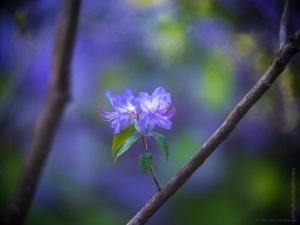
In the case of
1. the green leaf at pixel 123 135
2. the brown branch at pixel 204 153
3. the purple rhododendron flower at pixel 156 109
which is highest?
the purple rhododendron flower at pixel 156 109

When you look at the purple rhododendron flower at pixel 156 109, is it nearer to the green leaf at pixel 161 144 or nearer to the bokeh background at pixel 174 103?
the green leaf at pixel 161 144

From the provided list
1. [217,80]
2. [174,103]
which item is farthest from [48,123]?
[217,80]

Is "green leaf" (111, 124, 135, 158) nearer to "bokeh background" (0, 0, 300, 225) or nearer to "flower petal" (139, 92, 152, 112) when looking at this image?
"flower petal" (139, 92, 152, 112)

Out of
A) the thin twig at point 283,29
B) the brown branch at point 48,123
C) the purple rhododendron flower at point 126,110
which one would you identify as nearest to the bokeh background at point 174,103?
the brown branch at point 48,123

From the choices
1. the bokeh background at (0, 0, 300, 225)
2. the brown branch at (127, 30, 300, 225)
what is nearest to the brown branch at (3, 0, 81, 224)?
the bokeh background at (0, 0, 300, 225)

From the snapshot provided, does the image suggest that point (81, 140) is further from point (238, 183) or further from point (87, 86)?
point (238, 183)

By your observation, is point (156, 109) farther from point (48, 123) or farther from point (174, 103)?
point (174, 103)

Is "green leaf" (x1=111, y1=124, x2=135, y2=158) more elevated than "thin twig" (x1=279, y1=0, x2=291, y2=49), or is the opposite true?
"thin twig" (x1=279, y1=0, x2=291, y2=49)
